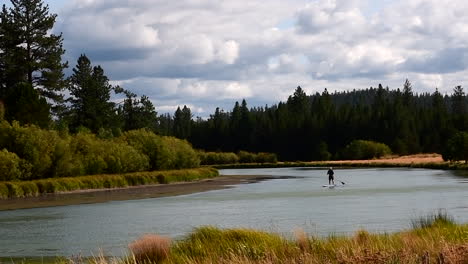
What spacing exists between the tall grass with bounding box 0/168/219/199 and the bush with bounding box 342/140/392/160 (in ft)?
269

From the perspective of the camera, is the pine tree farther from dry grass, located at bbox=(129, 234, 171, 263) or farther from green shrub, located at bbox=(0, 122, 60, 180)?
dry grass, located at bbox=(129, 234, 171, 263)

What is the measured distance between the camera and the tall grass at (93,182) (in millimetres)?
65125

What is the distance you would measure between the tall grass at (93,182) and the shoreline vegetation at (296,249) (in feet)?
156

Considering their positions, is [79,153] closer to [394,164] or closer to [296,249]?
[296,249]

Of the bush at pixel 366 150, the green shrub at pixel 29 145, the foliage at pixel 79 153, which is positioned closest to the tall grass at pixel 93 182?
the foliage at pixel 79 153

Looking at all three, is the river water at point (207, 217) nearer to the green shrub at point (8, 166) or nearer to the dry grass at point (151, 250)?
the dry grass at point (151, 250)

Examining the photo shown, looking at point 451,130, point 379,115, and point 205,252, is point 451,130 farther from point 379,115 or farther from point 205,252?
point 205,252

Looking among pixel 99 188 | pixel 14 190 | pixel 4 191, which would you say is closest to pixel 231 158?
pixel 99 188

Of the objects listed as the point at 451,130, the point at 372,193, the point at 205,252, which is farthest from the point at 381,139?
the point at 205,252

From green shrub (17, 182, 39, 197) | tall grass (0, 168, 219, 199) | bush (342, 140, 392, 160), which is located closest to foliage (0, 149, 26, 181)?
tall grass (0, 168, 219, 199)

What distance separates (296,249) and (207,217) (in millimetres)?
23604

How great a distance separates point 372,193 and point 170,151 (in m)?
43.8

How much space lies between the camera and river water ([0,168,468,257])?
31.2m

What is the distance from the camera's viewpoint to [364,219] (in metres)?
36.4
